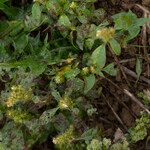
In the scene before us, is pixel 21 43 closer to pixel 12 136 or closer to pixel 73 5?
pixel 73 5

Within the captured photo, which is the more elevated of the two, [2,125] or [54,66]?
[54,66]

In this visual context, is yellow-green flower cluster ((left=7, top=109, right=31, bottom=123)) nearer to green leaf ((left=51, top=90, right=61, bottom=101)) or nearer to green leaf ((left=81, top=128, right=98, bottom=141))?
green leaf ((left=51, top=90, right=61, bottom=101))

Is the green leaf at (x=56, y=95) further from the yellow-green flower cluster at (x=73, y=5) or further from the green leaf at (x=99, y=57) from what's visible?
the yellow-green flower cluster at (x=73, y=5)

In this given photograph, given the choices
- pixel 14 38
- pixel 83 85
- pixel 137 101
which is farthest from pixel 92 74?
pixel 14 38

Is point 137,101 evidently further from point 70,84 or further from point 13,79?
point 13,79

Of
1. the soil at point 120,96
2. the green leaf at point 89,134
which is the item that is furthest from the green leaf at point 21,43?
the green leaf at point 89,134

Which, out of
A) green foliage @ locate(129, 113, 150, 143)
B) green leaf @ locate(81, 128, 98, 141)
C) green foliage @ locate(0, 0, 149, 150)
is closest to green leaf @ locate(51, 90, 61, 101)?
green foliage @ locate(0, 0, 149, 150)
